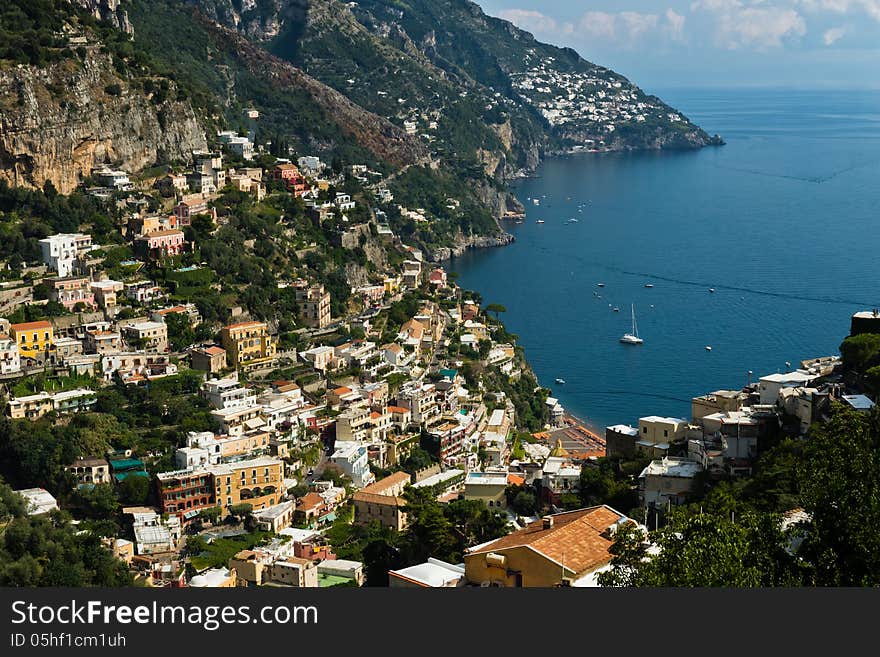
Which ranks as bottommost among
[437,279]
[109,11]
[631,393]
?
[631,393]

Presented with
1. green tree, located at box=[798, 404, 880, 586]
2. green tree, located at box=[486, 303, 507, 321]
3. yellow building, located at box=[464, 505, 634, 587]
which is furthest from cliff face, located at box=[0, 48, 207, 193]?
green tree, located at box=[798, 404, 880, 586]

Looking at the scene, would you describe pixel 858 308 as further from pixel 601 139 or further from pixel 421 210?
pixel 601 139

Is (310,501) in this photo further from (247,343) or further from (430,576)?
(430,576)

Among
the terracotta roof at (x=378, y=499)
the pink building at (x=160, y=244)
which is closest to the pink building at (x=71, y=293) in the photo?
the pink building at (x=160, y=244)

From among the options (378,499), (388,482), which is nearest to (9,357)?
(388,482)

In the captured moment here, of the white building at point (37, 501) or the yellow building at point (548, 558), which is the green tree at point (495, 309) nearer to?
the white building at point (37, 501)

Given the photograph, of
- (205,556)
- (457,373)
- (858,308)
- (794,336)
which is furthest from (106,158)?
(858,308)

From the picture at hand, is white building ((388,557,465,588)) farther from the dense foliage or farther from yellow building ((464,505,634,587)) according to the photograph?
the dense foliage
